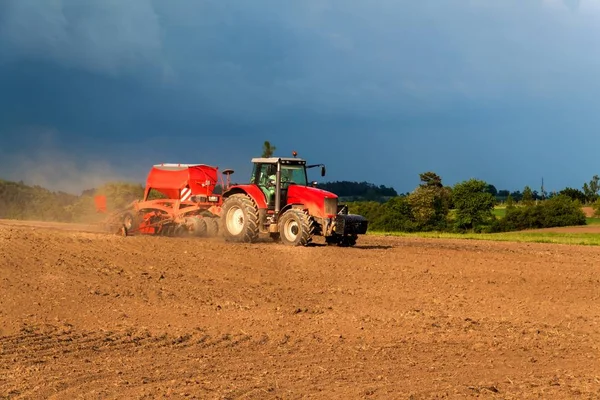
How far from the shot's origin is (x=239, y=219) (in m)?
22.2

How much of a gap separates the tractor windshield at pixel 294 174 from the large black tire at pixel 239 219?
1.22 m

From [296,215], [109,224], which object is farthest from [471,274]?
[109,224]

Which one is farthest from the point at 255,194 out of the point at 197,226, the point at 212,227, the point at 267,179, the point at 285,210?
the point at 197,226

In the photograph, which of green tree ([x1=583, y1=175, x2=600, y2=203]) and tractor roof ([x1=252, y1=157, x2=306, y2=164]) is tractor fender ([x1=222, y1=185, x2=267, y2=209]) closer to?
tractor roof ([x1=252, y1=157, x2=306, y2=164])

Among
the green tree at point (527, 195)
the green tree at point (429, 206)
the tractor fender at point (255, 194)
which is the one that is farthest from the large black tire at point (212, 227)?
the green tree at point (527, 195)

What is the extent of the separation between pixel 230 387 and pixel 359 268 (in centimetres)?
955

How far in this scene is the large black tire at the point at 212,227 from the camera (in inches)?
904

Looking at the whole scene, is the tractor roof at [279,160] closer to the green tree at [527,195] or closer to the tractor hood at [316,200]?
the tractor hood at [316,200]

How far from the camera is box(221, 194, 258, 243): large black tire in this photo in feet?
70.0

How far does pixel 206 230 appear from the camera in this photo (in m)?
22.9

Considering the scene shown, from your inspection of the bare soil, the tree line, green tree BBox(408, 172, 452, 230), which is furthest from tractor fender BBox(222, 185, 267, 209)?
green tree BBox(408, 172, 452, 230)

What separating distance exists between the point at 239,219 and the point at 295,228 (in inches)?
84.8

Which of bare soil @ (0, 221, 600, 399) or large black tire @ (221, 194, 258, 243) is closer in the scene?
bare soil @ (0, 221, 600, 399)

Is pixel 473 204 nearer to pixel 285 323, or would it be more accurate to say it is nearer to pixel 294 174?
pixel 294 174
